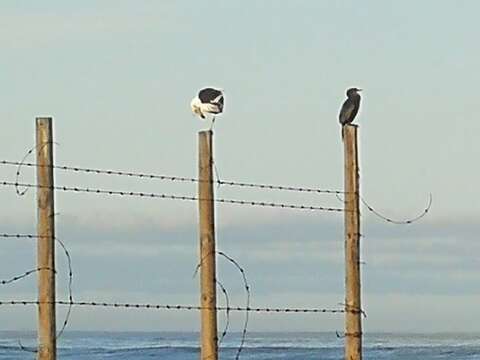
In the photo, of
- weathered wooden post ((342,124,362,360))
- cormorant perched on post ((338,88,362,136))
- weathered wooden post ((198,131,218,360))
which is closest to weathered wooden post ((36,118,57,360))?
weathered wooden post ((198,131,218,360))

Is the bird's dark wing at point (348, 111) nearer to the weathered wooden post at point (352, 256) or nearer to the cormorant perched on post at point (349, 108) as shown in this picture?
the cormorant perched on post at point (349, 108)

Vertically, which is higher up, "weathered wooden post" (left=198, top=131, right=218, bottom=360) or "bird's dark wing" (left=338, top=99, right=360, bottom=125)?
"bird's dark wing" (left=338, top=99, right=360, bottom=125)

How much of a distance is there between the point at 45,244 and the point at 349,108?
4.10 m

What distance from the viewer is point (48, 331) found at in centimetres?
1439

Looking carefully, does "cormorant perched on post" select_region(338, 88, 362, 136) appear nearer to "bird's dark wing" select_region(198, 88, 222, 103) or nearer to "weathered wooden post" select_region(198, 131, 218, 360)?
"bird's dark wing" select_region(198, 88, 222, 103)

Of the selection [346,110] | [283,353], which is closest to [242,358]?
[283,353]

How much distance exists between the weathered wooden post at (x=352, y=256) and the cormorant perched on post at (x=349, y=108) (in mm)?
637

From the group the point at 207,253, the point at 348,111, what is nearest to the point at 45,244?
the point at 207,253

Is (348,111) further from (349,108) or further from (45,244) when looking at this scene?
(45,244)

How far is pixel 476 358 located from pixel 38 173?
4476 cm

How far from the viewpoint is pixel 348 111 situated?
17.4 meters

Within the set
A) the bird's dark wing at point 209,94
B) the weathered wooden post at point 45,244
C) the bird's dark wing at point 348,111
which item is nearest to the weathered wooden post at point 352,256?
the bird's dark wing at point 348,111

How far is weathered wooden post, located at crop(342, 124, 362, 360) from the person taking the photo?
16500 mm

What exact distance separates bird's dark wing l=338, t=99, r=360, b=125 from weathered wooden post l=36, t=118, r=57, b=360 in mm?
3705
